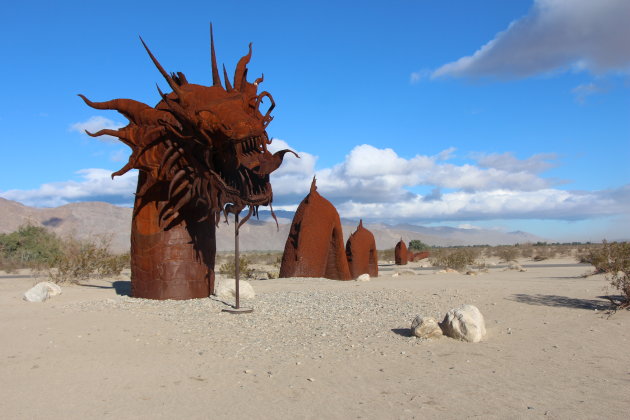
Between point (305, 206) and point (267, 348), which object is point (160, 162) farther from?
point (305, 206)

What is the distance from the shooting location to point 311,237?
43.7 ft

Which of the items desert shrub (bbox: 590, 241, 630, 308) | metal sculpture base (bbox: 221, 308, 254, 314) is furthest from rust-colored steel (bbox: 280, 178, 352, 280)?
desert shrub (bbox: 590, 241, 630, 308)

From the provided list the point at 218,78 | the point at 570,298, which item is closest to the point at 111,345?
the point at 218,78

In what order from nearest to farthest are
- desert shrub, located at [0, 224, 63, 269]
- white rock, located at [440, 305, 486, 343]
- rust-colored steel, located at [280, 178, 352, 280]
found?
1. white rock, located at [440, 305, 486, 343]
2. rust-colored steel, located at [280, 178, 352, 280]
3. desert shrub, located at [0, 224, 63, 269]

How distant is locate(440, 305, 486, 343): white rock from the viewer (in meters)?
6.32

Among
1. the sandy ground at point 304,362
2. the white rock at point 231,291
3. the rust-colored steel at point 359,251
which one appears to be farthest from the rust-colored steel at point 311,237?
the sandy ground at point 304,362

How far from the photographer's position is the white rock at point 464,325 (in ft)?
20.7

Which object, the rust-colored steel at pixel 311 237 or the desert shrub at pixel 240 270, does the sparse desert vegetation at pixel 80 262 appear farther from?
the rust-colored steel at pixel 311 237

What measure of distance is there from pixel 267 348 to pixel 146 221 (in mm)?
3671

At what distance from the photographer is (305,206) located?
45.0 feet

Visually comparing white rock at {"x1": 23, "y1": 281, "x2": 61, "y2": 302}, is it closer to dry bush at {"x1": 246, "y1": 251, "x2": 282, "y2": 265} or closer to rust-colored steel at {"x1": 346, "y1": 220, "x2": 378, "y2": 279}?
rust-colored steel at {"x1": 346, "y1": 220, "x2": 378, "y2": 279}

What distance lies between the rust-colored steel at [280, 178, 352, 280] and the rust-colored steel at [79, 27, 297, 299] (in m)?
4.54

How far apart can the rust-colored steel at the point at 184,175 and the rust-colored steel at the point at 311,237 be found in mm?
4544

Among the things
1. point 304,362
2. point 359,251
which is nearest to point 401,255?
point 359,251
